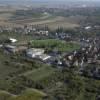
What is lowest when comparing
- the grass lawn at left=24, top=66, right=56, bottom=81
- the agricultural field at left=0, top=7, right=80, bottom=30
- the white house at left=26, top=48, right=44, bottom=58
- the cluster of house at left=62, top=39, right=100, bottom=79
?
the agricultural field at left=0, top=7, right=80, bottom=30

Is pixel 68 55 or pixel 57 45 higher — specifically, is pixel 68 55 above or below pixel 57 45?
above

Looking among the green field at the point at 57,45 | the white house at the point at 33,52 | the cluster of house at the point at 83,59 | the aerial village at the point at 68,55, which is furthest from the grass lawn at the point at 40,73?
the green field at the point at 57,45

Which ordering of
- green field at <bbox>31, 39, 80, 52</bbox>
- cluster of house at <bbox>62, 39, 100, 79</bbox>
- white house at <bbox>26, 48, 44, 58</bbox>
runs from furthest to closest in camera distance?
1. green field at <bbox>31, 39, 80, 52</bbox>
2. white house at <bbox>26, 48, 44, 58</bbox>
3. cluster of house at <bbox>62, 39, 100, 79</bbox>

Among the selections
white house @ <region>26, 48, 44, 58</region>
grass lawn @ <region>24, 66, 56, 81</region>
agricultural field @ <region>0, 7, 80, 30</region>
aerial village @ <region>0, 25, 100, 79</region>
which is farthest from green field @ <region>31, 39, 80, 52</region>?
agricultural field @ <region>0, 7, 80, 30</region>

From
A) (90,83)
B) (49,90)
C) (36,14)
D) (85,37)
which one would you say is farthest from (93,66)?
(36,14)

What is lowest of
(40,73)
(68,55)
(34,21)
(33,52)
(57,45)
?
(34,21)

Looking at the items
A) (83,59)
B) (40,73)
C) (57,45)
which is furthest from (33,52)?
(40,73)

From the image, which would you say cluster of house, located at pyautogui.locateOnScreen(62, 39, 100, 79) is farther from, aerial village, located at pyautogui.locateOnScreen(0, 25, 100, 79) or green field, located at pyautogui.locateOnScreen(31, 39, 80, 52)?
green field, located at pyautogui.locateOnScreen(31, 39, 80, 52)

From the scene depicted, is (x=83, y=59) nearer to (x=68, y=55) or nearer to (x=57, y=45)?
(x=68, y=55)

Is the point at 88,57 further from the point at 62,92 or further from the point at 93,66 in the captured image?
the point at 62,92

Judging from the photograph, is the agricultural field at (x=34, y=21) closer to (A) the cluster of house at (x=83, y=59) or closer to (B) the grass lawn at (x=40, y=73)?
(A) the cluster of house at (x=83, y=59)

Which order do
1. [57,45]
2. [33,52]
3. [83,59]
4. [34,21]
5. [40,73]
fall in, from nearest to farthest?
[40,73] → [83,59] → [33,52] → [57,45] → [34,21]
